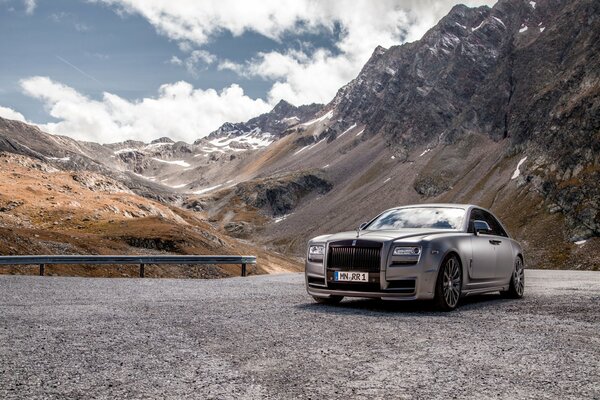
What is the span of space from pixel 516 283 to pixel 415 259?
168 inches

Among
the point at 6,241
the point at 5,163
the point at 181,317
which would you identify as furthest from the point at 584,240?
the point at 5,163

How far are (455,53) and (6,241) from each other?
168m

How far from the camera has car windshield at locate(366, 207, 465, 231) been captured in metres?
11.6

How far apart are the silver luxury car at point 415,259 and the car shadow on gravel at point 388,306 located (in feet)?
0.90

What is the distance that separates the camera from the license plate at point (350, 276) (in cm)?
1025

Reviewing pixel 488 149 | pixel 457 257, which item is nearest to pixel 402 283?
pixel 457 257

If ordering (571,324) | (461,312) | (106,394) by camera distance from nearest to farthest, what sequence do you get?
(106,394) → (571,324) → (461,312)

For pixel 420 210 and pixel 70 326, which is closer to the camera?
pixel 70 326

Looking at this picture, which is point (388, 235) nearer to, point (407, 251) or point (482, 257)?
point (407, 251)

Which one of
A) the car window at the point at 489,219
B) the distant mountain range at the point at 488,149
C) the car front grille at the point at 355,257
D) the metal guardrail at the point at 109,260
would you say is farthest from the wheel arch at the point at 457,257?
the distant mountain range at the point at 488,149

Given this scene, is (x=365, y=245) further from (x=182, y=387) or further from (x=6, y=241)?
(x=6, y=241)

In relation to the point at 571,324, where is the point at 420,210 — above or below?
above

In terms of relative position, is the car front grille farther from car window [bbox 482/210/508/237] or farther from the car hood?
car window [bbox 482/210/508/237]

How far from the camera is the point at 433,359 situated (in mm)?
6090
